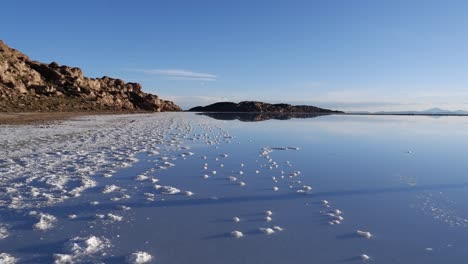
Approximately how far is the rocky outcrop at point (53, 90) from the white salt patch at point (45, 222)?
54.1 meters

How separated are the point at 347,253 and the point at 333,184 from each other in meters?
5.02

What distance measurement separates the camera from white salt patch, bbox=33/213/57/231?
6388 mm

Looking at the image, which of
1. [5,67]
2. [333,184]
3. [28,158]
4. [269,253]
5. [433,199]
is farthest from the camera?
[5,67]

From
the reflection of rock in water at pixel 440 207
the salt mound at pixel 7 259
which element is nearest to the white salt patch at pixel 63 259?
the salt mound at pixel 7 259

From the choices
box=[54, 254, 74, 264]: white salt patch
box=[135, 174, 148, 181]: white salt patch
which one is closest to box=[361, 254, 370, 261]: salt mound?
box=[54, 254, 74, 264]: white salt patch

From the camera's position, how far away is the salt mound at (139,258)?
508cm

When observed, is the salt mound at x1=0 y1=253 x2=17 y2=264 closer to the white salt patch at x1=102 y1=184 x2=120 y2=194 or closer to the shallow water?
the shallow water

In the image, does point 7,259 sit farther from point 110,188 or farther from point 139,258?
point 110,188

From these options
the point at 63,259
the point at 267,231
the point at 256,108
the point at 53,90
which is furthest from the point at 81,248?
the point at 256,108

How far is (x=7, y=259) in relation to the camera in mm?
5031

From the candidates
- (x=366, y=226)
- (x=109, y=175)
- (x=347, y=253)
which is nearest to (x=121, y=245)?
(x=347, y=253)

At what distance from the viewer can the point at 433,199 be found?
8812 millimetres

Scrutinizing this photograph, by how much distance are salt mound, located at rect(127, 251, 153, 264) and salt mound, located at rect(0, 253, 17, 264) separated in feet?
5.00

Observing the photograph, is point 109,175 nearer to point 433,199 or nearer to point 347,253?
point 347,253
